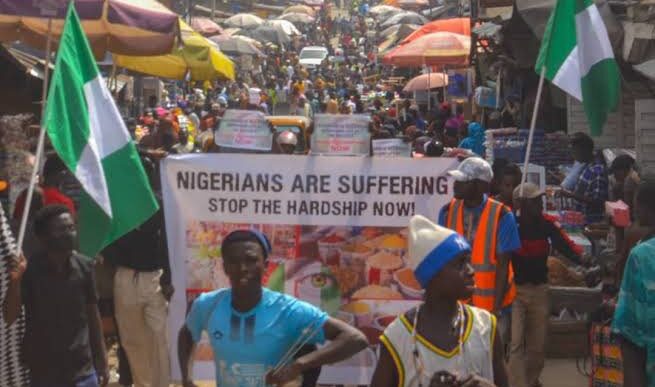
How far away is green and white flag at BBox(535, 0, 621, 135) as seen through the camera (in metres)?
7.98

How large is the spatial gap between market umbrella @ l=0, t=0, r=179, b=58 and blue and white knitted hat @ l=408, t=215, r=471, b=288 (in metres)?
6.37

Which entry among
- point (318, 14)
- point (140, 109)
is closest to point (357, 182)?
point (140, 109)

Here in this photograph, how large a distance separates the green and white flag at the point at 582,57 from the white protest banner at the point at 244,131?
1.82 meters

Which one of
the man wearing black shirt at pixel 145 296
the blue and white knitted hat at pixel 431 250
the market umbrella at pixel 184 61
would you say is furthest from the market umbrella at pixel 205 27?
the blue and white knitted hat at pixel 431 250

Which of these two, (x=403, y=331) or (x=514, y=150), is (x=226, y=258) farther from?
(x=514, y=150)

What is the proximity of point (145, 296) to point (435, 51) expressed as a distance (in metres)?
13.9

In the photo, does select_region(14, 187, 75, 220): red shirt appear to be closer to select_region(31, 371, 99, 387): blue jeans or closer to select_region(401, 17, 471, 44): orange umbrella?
select_region(31, 371, 99, 387): blue jeans

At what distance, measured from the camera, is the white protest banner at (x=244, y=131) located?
26.4 ft

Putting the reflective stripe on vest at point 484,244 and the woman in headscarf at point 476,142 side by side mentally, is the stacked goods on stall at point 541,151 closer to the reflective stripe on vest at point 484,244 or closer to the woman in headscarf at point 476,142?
the woman in headscarf at point 476,142

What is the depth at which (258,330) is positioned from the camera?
14.9 feet

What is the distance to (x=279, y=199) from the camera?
25.1 ft

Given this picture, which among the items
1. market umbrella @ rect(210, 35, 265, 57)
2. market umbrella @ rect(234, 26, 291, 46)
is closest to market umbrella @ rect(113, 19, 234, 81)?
market umbrella @ rect(210, 35, 265, 57)

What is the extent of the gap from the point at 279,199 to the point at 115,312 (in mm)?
1330

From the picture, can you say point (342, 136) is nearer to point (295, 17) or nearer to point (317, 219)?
point (317, 219)
